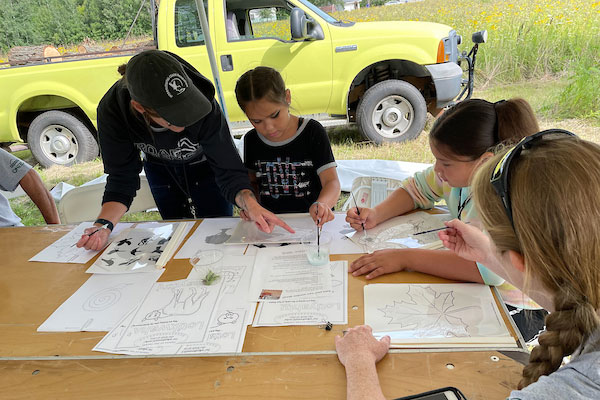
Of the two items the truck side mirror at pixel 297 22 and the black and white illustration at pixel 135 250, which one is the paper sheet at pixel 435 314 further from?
the truck side mirror at pixel 297 22

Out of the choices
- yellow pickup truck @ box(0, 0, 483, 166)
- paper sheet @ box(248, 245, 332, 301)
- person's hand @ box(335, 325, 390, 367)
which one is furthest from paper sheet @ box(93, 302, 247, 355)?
yellow pickup truck @ box(0, 0, 483, 166)

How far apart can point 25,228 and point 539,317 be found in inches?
81.0

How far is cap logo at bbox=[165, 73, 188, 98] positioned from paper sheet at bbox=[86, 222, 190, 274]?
0.57 meters

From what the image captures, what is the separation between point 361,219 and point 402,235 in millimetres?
160

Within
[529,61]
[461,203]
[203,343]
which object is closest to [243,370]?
[203,343]

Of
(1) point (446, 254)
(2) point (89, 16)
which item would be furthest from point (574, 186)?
(2) point (89, 16)

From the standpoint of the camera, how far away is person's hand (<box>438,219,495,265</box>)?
3.66ft

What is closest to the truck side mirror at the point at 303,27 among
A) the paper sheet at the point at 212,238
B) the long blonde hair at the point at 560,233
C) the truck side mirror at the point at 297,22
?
the truck side mirror at the point at 297,22

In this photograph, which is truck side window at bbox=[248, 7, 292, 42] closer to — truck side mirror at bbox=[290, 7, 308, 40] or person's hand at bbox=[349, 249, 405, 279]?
truck side mirror at bbox=[290, 7, 308, 40]

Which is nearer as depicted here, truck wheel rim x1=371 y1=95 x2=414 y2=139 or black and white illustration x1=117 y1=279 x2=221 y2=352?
black and white illustration x1=117 y1=279 x2=221 y2=352

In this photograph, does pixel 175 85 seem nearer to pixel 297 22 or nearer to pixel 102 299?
pixel 102 299

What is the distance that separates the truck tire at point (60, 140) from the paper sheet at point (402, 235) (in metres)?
4.03

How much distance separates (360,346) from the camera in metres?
0.92

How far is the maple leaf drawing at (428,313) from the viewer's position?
0.98 metres
